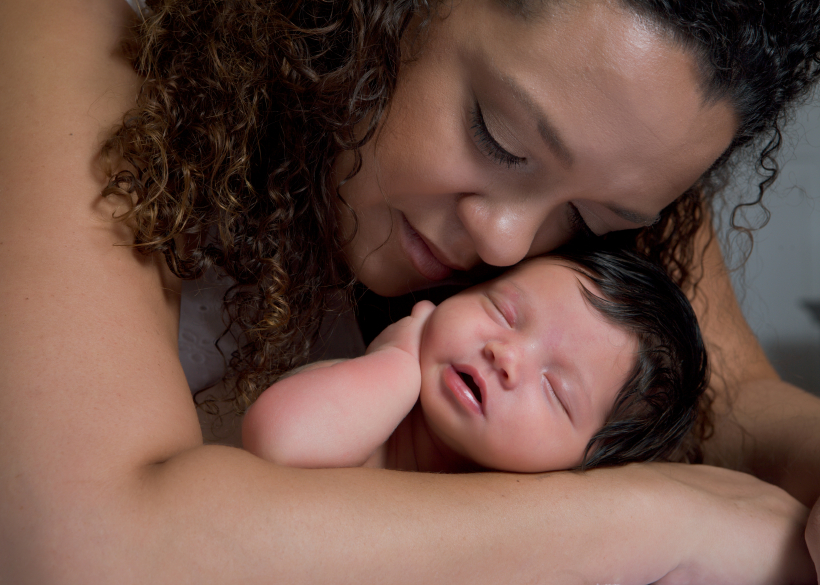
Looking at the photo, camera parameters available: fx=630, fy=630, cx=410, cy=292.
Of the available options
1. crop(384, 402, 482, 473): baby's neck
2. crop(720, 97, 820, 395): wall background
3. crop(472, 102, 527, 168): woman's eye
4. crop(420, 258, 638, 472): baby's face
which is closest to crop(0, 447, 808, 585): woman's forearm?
crop(420, 258, 638, 472): baby's face

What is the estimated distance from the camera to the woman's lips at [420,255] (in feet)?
3.58

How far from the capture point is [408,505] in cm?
75

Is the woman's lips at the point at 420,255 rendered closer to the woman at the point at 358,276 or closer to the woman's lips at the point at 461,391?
the woman at the point at 358,276

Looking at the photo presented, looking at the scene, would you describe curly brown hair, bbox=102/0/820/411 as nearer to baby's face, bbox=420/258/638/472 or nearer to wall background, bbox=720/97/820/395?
baby's face, bbox=420/258/638/472

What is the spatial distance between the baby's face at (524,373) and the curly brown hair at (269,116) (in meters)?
0.29

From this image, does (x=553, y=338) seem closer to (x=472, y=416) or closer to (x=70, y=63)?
(x=472, y=416)

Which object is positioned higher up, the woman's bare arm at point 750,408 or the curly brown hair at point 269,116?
the curly brown hair at point 269,116

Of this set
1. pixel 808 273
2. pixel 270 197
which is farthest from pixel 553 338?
pixel 808 273

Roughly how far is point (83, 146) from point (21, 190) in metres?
0.11

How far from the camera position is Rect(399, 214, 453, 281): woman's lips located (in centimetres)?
109

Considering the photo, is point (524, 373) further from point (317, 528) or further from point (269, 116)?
point (269, 116)

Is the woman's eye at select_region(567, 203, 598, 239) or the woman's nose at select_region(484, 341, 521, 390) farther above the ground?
the woman's eye at select_region(567, 203, 598, 239)

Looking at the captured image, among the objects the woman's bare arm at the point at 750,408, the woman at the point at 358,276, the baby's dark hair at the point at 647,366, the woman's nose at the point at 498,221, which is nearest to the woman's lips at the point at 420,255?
the woman at the point at 358,276

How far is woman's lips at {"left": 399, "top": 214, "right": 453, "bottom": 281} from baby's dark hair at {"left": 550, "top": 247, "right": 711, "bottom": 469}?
22 centimetres
